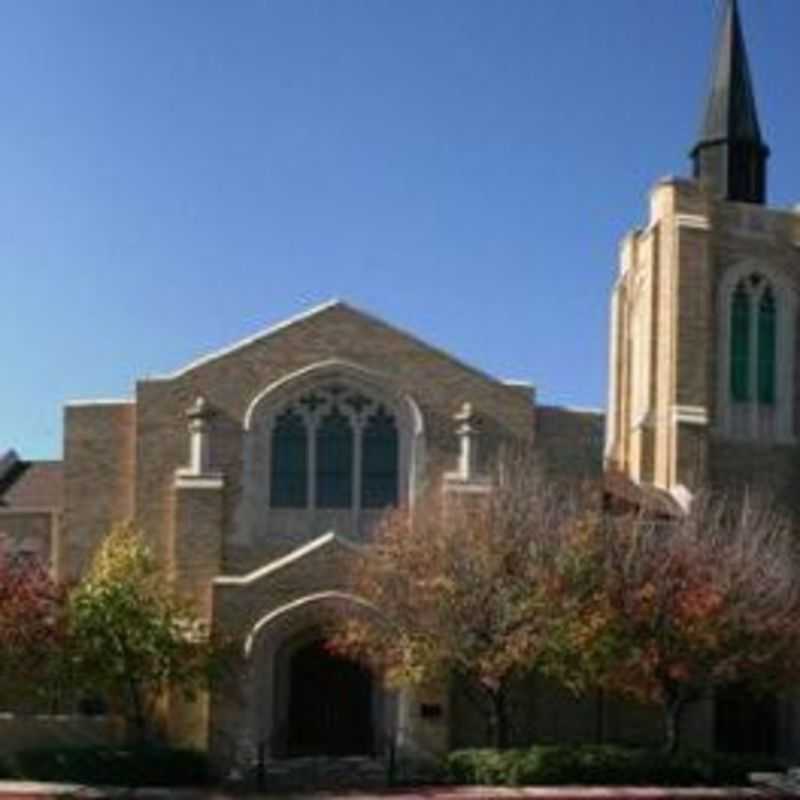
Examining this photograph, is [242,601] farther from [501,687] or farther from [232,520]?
[501,687]

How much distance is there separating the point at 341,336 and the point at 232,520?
4868 mm

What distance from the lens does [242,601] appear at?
120 ft

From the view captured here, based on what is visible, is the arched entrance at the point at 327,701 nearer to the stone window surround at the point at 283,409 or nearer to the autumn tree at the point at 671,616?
the stone window surround at the point at 283,409

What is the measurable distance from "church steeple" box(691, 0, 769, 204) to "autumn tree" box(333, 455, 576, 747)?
1358 centimetres

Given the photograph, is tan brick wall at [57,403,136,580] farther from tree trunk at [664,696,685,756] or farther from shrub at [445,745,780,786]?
tree trunk at [664,696,685,756]

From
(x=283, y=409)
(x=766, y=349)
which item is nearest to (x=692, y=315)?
(x=766, y=349)

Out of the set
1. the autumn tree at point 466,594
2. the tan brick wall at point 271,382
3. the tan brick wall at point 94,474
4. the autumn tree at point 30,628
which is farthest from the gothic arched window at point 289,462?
the autumn tree at point 30,628

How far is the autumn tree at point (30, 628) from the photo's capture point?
34469 millimetres

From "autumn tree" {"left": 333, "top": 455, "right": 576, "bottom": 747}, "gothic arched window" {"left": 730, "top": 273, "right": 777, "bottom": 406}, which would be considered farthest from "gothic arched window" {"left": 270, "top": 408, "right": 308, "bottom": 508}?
"gothic arched window" {"left": 730, "top": 273, "right": 777, "bottom": 406}

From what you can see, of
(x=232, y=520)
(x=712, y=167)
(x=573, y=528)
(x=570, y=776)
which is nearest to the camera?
(x=570, y=776)

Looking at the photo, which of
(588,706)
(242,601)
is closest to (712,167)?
(588,706)

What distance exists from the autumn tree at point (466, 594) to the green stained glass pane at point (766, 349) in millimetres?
10013

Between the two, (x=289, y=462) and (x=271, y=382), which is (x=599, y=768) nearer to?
(x=289, y=462)

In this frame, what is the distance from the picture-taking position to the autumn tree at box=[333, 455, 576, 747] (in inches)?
1334
